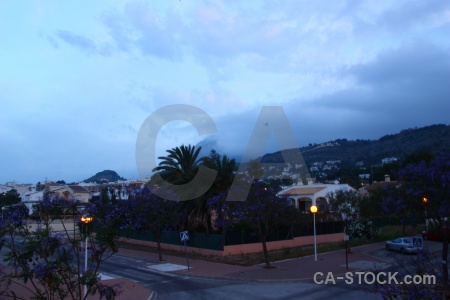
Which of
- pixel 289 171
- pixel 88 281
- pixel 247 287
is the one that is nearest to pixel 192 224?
pixel 247 287

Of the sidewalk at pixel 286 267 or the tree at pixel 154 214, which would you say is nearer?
the sidewalk at pixel 286 267

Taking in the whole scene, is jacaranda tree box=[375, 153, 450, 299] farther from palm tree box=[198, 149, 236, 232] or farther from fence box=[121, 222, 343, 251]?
palm tree box=[198, 149, 236, 232]

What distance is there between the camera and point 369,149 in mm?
143500

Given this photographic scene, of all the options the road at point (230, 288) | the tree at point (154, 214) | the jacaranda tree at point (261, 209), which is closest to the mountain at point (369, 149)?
the tree at point (154, 214)

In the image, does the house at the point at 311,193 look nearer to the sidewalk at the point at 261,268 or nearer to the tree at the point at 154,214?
the sidewalk at the point at 261,268

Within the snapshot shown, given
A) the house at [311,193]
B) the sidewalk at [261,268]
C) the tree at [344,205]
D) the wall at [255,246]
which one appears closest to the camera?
the sidewalk at [261,268]

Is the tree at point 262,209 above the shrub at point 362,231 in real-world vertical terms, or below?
above

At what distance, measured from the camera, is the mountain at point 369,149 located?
358ft

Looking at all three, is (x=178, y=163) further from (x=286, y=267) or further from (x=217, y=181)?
(x=286, y=267)

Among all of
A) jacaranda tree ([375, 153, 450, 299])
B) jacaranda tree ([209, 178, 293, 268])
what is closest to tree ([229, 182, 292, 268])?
jacaranda tree ([209, 178, 293, 268])

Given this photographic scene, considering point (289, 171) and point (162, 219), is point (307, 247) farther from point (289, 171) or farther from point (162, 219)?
point (289, 171)

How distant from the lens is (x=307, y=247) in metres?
33.9

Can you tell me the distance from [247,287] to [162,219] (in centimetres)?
1144

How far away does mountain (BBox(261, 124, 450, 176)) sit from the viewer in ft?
358
